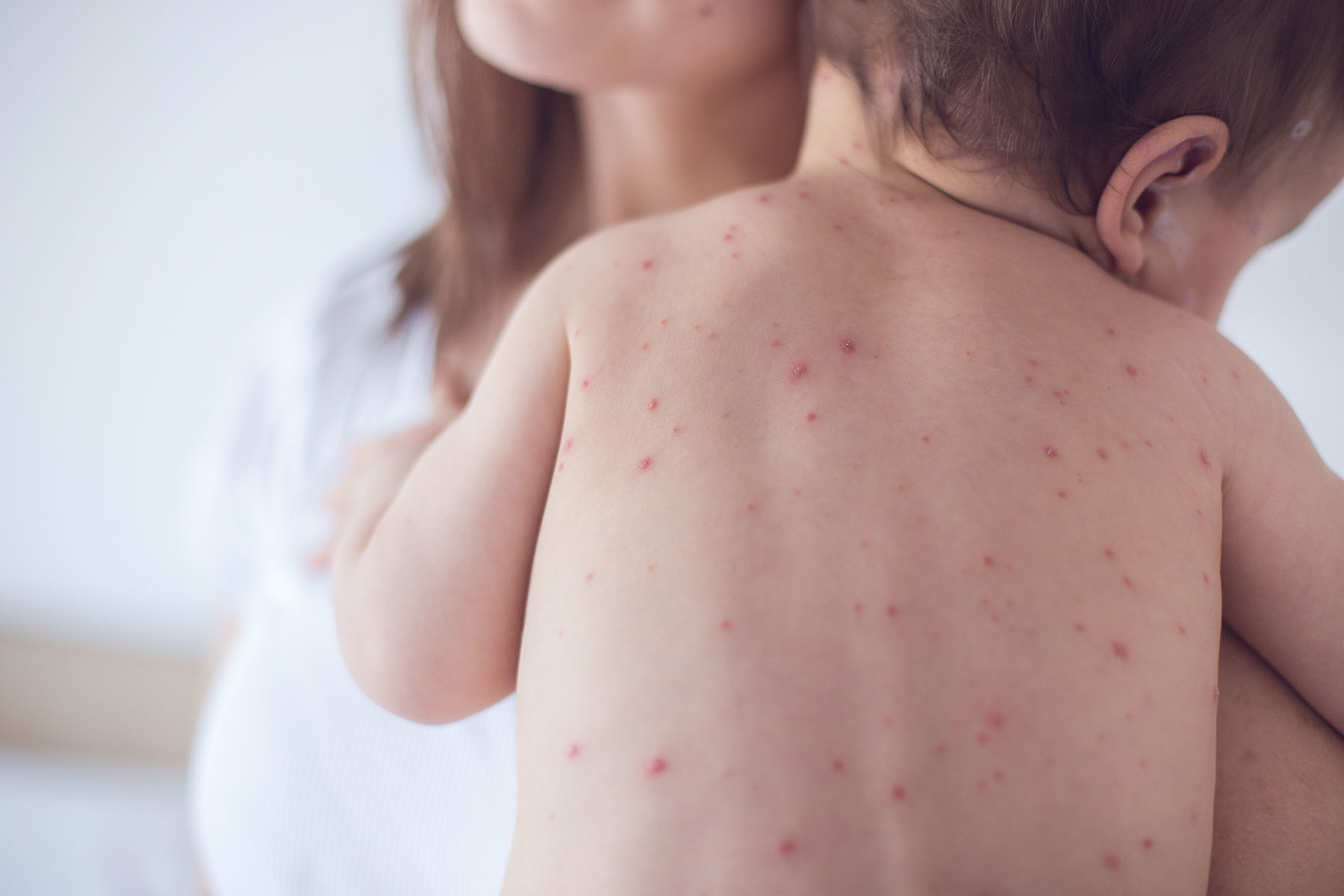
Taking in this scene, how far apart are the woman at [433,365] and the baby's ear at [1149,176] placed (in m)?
0.39

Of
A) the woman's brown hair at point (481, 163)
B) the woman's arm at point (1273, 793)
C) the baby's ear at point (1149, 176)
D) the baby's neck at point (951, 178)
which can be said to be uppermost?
the baby's ear at point (1149, 176)

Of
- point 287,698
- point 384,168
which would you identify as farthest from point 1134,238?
point 384,168

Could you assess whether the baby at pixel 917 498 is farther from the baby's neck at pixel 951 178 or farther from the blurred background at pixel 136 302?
the blurred background at pixel 136 302

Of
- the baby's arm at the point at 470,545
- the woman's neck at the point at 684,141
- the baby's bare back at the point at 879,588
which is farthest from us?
the woman's neck at the point at 684,141

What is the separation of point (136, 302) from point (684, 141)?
42.4 inches

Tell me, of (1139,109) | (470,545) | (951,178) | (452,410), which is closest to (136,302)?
(452,410)

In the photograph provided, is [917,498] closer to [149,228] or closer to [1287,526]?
[1287,526]

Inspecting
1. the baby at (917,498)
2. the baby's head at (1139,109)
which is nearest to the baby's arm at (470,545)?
the baby at (917,498)

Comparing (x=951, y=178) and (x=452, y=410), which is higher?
(x=951, y=178)

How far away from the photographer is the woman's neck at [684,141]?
3.34ft

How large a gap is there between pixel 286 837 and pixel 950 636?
73 centimetres

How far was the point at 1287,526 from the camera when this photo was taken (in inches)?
21.8

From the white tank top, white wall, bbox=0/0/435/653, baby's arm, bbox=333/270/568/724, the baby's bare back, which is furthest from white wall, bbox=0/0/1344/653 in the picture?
the baby's bare back

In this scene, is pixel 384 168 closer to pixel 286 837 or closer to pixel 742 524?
pixel 286 837
